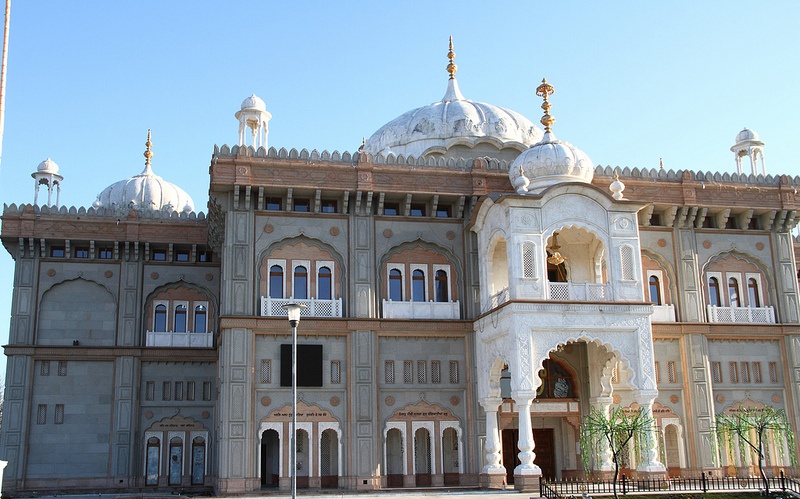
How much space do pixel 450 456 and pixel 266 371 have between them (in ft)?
21.1

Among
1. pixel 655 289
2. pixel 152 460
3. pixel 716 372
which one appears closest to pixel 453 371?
pixel 655 289

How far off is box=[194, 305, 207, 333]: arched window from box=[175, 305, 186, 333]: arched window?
0.42 meters

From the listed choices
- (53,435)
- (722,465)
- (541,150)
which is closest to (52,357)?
(53,435)

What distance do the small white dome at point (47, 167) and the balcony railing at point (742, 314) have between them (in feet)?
84.5

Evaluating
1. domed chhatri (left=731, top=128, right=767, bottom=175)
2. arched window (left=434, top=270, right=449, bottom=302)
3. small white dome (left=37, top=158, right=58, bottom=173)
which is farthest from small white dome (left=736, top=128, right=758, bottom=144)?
small white dome (left=37, top=158, right=58, bottom=173)

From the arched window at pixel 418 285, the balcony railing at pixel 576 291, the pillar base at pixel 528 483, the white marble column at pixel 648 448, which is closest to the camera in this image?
the pillar base at pixel 528 483

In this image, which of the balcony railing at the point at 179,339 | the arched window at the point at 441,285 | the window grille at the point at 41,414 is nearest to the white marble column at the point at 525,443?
the arched window at the point at 441,285

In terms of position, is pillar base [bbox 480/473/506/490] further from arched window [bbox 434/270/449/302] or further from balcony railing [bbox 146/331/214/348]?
balcony railing [bbox 146/331/214/348]

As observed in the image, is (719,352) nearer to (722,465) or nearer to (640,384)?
(722,465)

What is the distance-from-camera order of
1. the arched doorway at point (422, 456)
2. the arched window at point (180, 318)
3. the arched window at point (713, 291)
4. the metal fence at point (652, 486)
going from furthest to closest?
1. the arched window at point (180, 318)
2. the arched window at point (713, 291)
3. the arched doorway at point (422, 456)
4. the metal fence at point (652, 486)

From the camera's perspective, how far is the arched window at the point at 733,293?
31188 millimetres

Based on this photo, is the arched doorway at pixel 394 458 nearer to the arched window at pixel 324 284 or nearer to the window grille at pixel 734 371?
the arched window at pixel 324 284

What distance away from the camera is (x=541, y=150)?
2848 centimetres

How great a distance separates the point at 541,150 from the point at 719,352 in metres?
9.51
